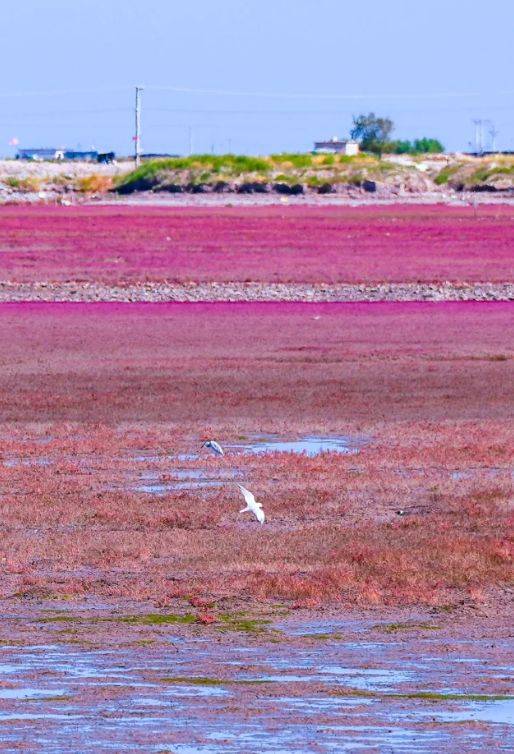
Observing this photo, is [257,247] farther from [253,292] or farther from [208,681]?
[208,681]

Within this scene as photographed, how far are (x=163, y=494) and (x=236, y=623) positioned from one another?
3914 mm

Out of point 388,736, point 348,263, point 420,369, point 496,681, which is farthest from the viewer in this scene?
point 348,263

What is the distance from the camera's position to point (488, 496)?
12.5m

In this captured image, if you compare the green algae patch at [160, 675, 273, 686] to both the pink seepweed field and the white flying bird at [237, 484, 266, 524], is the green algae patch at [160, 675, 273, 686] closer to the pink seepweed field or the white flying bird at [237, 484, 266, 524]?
the pink seepweed field

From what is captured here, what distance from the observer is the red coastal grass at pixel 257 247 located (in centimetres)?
3500

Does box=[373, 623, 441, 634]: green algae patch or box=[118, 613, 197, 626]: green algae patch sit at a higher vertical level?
box=[373, 623, 441, 634]: green algae patch

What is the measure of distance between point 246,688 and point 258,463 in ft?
21.8

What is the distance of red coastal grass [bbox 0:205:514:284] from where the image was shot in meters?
35.0

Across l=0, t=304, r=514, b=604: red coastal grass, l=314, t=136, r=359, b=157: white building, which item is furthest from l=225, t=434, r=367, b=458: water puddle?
l=314, t=136, r=359, b=157: white building

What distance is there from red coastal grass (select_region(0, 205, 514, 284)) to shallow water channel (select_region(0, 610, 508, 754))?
25.2 meters

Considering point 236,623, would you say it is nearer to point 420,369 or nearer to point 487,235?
point 420,369

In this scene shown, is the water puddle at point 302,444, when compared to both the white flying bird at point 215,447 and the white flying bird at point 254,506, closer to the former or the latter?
the white flying bird at point 215,447

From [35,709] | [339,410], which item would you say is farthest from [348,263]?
[35,709]

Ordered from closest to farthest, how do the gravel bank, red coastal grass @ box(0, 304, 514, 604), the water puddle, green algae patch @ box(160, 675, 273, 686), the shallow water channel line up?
the shallow water channel
green algae patch @ box(160, 675, 273, 686)
red coastal grass @ box(0, 304, 514, 604)
the water puddle
the gravel bank
